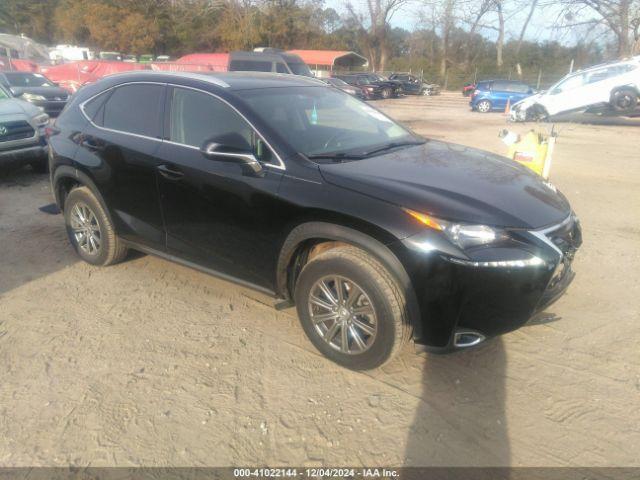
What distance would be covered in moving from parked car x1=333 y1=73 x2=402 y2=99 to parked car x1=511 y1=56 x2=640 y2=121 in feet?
44.0

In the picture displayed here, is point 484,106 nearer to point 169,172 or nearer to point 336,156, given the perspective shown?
point 336,156

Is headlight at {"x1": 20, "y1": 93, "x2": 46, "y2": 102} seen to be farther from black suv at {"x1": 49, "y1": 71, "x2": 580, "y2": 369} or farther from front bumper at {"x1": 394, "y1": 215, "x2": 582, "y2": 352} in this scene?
front bumper at {"x1": 394, "y1": 215, "x2": 582, "y2": 352}

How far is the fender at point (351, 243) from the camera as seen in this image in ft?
8.84

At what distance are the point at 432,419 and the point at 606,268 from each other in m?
2.88

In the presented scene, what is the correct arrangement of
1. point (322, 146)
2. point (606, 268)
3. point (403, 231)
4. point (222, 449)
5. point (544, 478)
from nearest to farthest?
1. point (544, 478)
2. point (222, 449)
3. point (403, 231)
4. point (322, 146)
5. point (606, 268)

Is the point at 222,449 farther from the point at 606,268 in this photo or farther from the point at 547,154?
the point at 547,154

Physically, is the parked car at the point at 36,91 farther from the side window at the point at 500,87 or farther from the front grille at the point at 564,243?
the side window at the point at 500,87

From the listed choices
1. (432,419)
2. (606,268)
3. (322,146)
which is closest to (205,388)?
(432,419)

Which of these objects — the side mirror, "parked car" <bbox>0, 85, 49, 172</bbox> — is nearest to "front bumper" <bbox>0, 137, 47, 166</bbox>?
"parked car" <bbox>0, 85, 49, 172</bbox>

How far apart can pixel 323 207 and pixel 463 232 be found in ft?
2.71

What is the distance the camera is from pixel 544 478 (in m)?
2.33

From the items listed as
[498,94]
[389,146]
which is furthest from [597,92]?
[389,146]

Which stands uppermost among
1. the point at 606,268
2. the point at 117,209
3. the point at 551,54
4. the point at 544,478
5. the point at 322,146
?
the point at 551,54

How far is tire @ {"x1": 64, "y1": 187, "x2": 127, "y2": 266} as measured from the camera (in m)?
4.30
